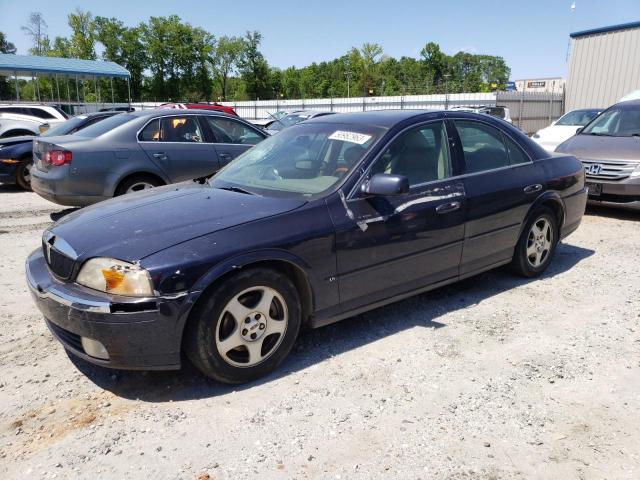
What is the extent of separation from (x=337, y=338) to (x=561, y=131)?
10.3 metres

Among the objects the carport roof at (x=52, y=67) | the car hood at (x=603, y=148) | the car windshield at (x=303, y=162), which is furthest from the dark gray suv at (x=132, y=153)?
the carport roof at (x=52, y=67)

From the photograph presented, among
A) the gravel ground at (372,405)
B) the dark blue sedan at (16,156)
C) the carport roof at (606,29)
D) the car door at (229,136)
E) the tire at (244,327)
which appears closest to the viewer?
the gravel ground at (372,405)

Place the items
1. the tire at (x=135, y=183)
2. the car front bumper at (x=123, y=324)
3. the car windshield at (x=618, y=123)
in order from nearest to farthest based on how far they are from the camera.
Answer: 1. the car front bumper at (x=123, y=324)
2. the tire at (x=135, y=183)
3. the car windshield at (x=618, y=123)

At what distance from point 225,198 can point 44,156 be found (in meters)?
4.76

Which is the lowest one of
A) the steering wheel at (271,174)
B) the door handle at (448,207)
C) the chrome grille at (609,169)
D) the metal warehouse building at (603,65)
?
the chrome grille at (609,169)

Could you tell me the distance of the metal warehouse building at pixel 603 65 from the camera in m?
22.8

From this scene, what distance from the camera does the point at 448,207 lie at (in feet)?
12.9

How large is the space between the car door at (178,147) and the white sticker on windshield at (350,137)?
363 cm

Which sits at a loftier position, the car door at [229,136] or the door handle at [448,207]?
the car door at [229,136]

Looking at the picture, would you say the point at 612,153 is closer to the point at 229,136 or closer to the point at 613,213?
the point at 613,213

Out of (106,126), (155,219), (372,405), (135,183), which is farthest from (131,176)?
(372,405)

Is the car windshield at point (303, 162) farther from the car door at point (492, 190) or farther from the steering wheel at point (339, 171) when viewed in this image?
the car door at point (492, 190)

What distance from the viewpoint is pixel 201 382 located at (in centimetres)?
316

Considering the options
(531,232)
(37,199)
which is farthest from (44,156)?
(531,232)
